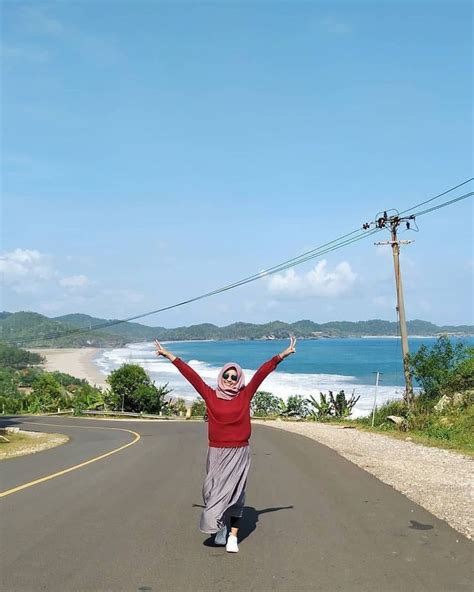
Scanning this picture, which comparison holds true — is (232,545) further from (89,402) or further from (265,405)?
(89,402)

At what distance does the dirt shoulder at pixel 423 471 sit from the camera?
842 centimetres

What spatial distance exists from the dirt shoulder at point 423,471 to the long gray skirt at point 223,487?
263 centimetres

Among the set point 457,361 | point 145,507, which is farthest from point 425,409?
point 145,507

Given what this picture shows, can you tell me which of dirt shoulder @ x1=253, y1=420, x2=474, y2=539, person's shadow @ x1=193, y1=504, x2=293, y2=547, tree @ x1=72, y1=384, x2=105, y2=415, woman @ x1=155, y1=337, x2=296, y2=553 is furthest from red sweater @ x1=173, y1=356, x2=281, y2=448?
tree @ x1=72, y1=384, x2=105, y2=415

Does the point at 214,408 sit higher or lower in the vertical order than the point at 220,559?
higher

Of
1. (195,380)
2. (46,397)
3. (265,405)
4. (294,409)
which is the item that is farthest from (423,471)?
(46,397)

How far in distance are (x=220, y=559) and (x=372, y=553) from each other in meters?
1.49

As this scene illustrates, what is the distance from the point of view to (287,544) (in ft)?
21.4

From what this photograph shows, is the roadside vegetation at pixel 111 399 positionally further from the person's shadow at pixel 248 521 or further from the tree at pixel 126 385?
→ the person's shadow at pixel 248 521

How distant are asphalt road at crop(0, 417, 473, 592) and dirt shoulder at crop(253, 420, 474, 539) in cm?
35

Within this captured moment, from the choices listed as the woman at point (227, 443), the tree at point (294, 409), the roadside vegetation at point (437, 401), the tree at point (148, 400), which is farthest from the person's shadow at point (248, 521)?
the tree at point (148, 400)

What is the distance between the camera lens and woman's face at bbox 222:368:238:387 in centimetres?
652

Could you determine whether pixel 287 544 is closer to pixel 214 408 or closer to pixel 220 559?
pixel 220 559

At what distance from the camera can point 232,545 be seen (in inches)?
246
